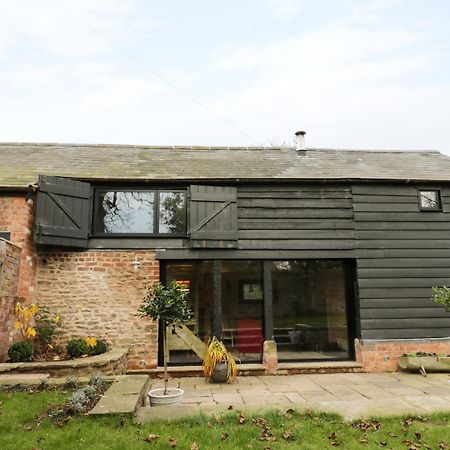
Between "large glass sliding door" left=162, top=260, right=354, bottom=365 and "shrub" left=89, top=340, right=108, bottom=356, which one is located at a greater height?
"large glass sliding door" left=162, top=260, right=354, bottom=365

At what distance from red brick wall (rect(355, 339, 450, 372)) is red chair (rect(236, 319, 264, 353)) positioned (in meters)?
2.20

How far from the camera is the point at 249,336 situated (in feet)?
28.7

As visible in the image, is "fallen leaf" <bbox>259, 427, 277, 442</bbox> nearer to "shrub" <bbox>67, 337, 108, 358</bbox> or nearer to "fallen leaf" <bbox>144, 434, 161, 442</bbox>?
"fallen leaf" <bbox>144, 434, 161, 442</bbox>

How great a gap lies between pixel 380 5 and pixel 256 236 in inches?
260

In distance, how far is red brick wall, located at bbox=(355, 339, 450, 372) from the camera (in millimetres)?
8172

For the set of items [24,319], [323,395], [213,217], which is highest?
[213,217]

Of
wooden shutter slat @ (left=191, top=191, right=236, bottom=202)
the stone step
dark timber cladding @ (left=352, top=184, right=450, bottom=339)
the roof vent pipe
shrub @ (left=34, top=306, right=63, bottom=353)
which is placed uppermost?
the roof vent pipe

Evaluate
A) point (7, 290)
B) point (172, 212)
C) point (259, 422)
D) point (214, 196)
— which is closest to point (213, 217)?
point (214, 196)

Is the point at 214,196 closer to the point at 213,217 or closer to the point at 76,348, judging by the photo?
the point at 213,217

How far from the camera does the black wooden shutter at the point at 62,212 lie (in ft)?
25.2

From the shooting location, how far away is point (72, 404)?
456cm

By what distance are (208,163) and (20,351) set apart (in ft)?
19.5

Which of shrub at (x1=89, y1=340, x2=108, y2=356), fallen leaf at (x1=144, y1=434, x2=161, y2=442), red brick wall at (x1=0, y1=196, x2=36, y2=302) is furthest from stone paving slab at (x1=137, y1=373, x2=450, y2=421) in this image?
red brick wall at (x1=0, y1=196, x2=36, y2=302)

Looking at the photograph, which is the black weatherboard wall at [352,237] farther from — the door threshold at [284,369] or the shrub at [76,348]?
the shrub at [76,348]
